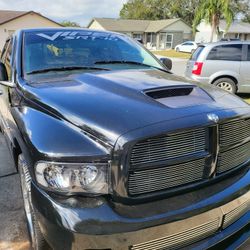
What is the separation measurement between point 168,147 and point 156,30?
5441 centimetres

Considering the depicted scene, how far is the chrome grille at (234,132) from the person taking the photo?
2156mm

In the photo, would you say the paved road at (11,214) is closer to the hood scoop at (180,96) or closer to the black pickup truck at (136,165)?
the black pickup truck at (136,165)

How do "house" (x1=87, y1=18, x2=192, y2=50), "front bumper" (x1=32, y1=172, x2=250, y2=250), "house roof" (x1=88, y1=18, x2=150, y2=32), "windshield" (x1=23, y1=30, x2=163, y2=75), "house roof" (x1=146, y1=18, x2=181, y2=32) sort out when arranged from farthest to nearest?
1. "house roof" (x1=88, y1=18, x2=150, y2=32)
2. "house" (x1=87, y1=18, x2=192, y2=50)
3. "house roof" (x1=146, y1=18, x2=181, y2=32)
4. "windshield" (x1=23, y1=30, x2=163, y2=75)
5. "front bumper" (x1=32, y1=172, x2=250, y2=250)

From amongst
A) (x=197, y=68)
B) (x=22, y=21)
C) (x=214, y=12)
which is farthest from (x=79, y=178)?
(x=22, y=21)

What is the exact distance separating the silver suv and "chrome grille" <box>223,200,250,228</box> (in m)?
7.51

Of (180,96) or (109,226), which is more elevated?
(180,96)

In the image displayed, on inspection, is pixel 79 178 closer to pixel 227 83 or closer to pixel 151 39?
pixel 227 83

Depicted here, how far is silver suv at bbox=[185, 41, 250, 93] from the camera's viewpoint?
9.69 meters

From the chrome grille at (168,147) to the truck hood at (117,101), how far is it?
0.36 feet

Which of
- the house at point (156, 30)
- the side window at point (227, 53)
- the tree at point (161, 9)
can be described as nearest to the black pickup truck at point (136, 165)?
the side window at point (227, 53)

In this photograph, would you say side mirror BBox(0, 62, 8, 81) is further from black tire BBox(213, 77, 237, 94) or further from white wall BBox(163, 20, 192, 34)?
white wall BBox(163, 20, 192, 34)

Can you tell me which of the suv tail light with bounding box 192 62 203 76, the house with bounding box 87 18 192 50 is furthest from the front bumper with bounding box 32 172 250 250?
the house with bounding box 87 18 192 50

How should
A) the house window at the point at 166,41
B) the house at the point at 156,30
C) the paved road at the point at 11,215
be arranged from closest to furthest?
the paved road at the point at 11,215 → the house at the point at 156,30 → the house window at the point at 166,41

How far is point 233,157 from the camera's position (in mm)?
2324
